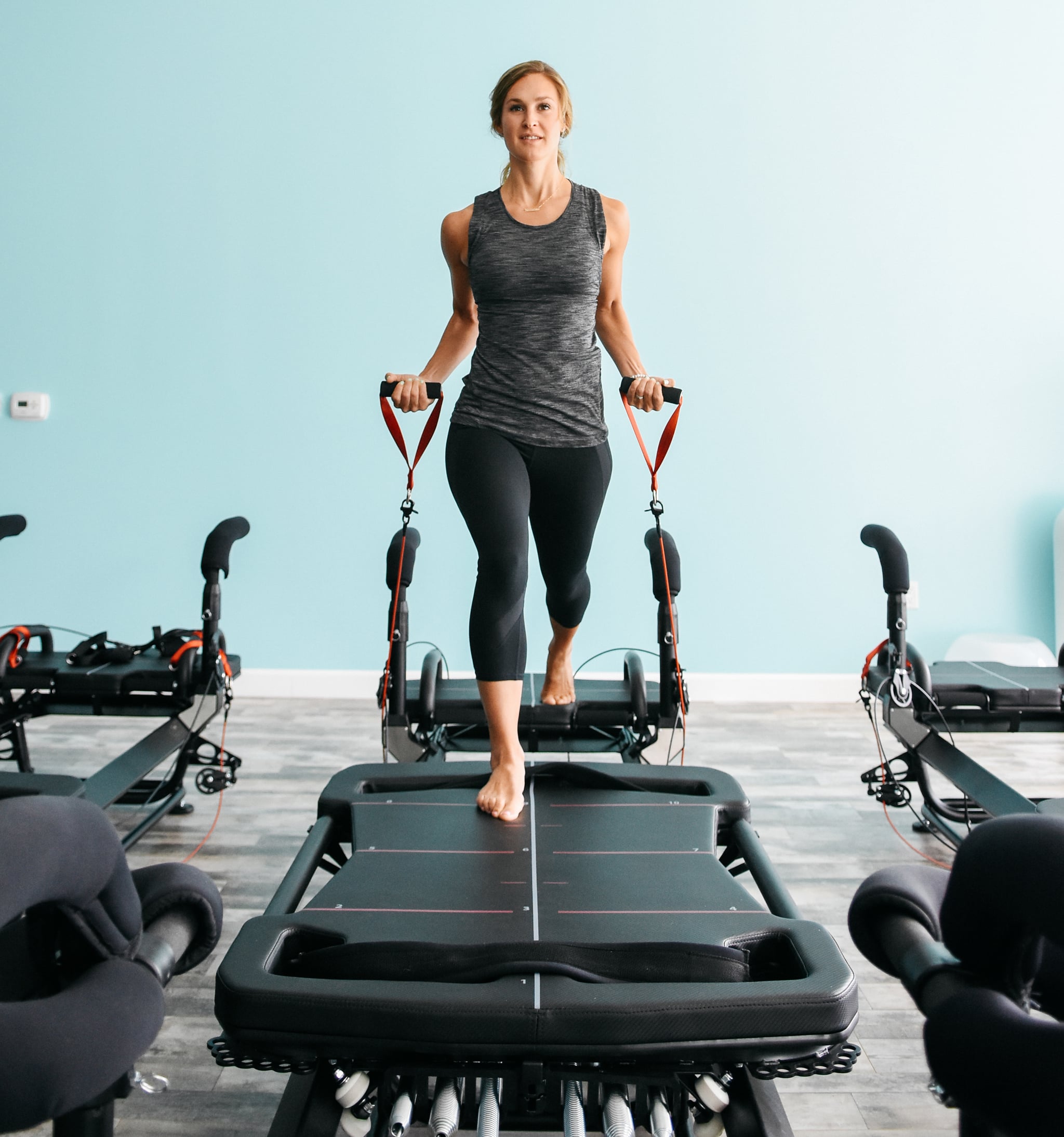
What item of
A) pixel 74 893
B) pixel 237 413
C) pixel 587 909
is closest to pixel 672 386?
pixel 587 909

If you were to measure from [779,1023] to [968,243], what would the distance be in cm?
344

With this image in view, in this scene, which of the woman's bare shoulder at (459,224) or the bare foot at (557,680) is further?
the bare foot at (557,680)

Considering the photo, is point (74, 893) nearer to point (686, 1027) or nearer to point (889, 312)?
point (686, 1027)

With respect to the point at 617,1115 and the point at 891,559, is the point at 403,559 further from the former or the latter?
the point at 617,1115

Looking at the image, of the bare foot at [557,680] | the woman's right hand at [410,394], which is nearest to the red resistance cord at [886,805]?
the bare foot at [557,680]

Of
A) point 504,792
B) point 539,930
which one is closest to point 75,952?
point 539,930

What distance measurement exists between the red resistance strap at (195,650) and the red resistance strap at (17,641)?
0.37 m

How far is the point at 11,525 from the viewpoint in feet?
8.73

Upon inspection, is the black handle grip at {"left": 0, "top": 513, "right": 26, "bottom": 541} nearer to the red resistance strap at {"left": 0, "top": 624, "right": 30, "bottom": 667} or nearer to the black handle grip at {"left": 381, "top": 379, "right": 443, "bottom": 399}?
the red resistance strap at {"left": 0, "top": 624, "right": 30, "bottom": 667}

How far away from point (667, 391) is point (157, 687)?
1.42m

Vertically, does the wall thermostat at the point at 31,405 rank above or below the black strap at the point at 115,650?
above

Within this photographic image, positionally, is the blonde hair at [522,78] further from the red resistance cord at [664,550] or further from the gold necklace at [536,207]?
the red resistance cord at [664,550]

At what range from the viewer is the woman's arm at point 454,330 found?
2.03 m

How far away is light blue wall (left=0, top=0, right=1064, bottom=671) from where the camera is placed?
12.2ft
